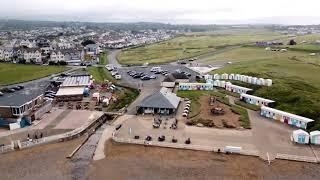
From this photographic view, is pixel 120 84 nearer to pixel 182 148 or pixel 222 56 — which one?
pixel 182 148

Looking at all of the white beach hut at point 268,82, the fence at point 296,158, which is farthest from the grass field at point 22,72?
the fence at point 296,158

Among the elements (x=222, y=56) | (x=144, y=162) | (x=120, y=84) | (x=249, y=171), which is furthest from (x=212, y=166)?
(x=222, y=56)

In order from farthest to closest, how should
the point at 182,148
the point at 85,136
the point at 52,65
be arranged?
the point at 52,65
the point at 85,136
the point at 182,148

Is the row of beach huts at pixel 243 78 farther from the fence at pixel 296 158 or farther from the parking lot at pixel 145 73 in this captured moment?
the fence at pixel 296 158

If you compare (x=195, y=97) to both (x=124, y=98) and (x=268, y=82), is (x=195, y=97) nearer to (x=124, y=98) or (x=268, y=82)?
(x=124, y=98)

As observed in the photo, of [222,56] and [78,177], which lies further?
[222,56]

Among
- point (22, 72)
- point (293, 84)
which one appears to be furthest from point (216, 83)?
point (22, 72)

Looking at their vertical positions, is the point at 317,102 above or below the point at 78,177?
above
